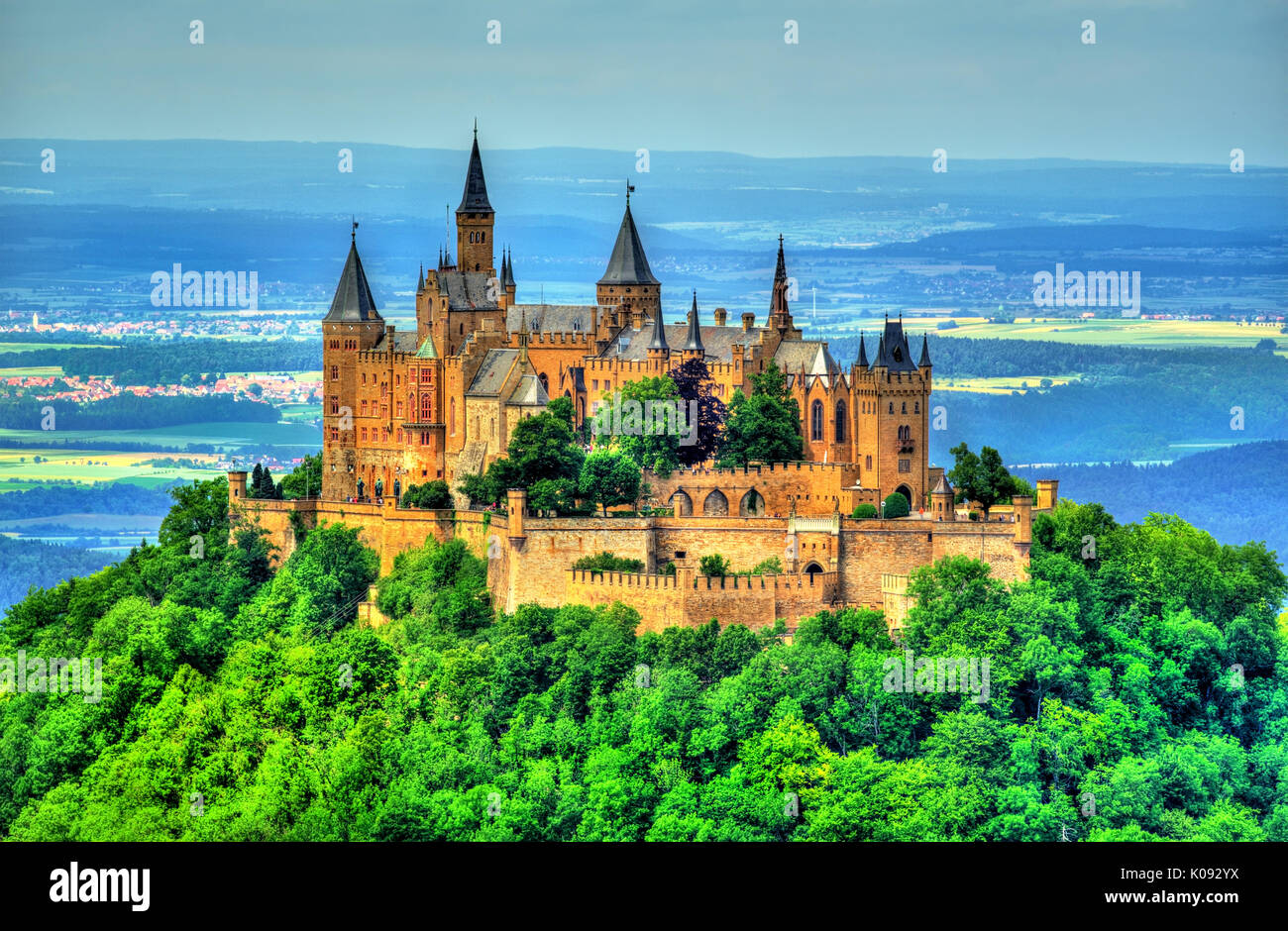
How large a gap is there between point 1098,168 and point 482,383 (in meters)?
74.5

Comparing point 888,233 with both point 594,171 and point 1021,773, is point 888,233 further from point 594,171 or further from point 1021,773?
point 1021,773

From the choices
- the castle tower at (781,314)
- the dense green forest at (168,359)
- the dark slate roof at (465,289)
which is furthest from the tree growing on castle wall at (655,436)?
the dense green forest at (168,359)

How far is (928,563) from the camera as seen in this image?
5569 centimetres

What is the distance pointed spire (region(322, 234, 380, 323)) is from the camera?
67875 mm

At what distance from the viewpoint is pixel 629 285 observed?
69375mm

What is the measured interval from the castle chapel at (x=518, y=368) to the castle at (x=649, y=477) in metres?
0.06

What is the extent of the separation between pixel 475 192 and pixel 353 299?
4.82m

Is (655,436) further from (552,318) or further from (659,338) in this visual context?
(552,318)

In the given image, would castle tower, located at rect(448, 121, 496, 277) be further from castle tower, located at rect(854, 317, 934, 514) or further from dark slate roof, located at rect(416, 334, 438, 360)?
castle tower, located at rect(854, 317, 934, 514)

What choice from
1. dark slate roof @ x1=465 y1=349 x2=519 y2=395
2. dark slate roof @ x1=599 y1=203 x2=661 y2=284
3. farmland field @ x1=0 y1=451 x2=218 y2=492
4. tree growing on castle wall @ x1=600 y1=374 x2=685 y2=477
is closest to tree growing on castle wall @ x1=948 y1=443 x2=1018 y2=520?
tree growing on castle wall @ x1=600 y1=374 x2=685 y2=477

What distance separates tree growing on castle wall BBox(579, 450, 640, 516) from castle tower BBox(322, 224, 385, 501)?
1035 centimetres

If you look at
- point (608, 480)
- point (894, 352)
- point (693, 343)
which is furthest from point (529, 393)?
point (894, 352)

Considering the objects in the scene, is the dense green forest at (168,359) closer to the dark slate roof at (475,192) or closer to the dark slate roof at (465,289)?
the dark slate roof at (475,192)
